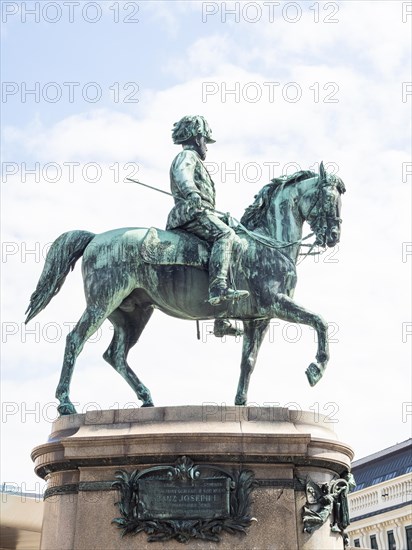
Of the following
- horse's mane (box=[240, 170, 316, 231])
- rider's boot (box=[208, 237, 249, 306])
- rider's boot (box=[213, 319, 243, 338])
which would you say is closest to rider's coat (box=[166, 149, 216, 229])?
horse's mane (box=[240, 170, 316, 231])

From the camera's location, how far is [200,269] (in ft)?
41.7

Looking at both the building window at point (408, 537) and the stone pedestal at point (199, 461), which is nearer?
the stone pedestal at point (199, 461)

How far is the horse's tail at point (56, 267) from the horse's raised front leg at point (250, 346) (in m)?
2.74

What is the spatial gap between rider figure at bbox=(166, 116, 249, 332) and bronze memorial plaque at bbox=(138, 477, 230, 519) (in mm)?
2616

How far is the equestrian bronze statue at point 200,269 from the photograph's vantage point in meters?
12.5

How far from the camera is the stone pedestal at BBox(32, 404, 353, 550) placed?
1072 centimetres

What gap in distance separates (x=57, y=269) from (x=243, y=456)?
4.21 meters

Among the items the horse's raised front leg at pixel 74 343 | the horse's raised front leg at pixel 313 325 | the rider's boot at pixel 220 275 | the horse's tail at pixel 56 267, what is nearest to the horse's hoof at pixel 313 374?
the horse's raised front leg at pixel 313 325

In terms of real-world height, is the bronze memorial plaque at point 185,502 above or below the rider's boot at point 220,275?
below

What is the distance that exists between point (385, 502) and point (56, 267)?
4425 cm

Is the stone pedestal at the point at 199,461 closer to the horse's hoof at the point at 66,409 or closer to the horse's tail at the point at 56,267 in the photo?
the horse's hoof at the point at 66,409

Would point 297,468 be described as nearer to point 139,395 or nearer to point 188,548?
point 188,548

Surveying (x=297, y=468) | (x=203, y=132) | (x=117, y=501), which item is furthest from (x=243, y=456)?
(x=203, y=132)

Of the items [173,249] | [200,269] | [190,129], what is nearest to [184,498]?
[200,269]
